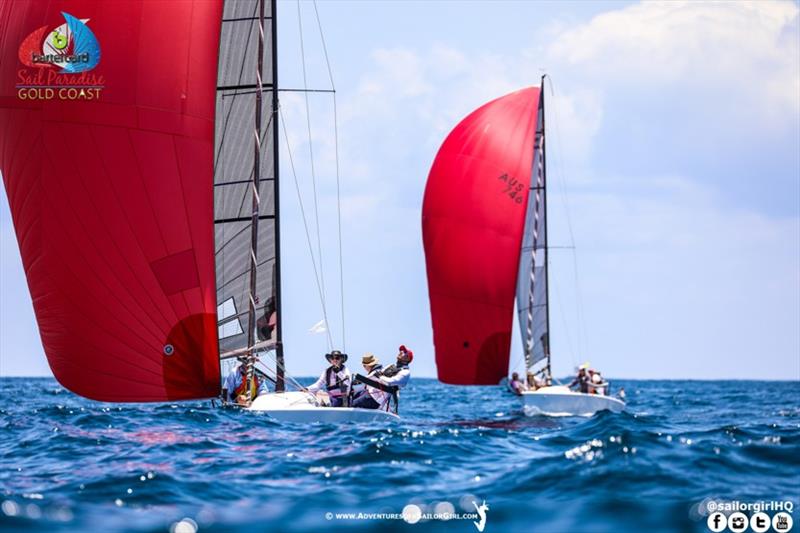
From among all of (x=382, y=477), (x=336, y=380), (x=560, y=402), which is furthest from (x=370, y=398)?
(x=560, y=402)

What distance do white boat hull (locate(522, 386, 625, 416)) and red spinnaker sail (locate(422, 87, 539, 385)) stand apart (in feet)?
10.7

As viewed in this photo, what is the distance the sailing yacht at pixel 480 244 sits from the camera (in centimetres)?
2902

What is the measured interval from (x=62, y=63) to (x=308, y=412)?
20.1 ft

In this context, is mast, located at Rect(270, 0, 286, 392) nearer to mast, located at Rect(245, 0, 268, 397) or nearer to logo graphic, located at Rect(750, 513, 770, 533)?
mast, located at Rect(245, 0, 268, 397)

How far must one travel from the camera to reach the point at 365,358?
17.3 m

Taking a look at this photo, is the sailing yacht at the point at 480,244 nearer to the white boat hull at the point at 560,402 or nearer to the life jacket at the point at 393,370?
the white boat hull at the point at 560,402

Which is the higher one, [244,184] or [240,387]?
[244,184]

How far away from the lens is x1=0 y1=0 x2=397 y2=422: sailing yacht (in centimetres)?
1443

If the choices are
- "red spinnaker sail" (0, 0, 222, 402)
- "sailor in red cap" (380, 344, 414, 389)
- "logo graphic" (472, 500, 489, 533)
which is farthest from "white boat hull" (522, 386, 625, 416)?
"logo graphic" (472, 500, 489, 533)

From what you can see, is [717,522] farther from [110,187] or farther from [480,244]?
[480,244]

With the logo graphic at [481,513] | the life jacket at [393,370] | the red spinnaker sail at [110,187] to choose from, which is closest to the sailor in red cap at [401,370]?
the life jacket at [393,370]

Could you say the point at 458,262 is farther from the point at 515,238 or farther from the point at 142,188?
the point at 142,188

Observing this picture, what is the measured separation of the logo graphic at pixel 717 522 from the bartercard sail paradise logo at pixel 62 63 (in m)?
10.3

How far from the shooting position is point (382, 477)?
9.91 m
